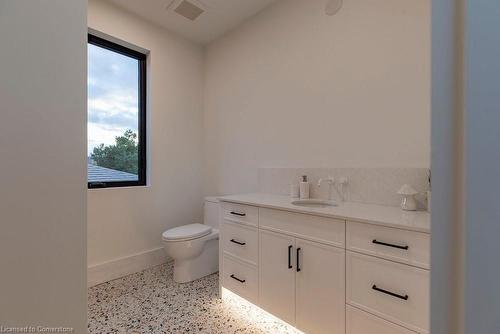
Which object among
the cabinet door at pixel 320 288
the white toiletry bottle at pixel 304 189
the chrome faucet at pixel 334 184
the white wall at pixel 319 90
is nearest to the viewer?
the cabinet door at pixel 320 288

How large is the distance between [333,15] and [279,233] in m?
1.78

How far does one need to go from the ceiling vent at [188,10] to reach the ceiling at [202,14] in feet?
0.10

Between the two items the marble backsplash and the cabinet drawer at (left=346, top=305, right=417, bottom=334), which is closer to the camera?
the cabinet drawer at (left=346, top=305, right=417, bottom=334)

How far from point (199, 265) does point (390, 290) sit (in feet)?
5.69

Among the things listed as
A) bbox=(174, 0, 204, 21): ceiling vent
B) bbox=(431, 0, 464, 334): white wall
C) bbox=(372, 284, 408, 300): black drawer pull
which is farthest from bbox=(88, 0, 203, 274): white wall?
bbox=(431, 0, 464, 334): white wall

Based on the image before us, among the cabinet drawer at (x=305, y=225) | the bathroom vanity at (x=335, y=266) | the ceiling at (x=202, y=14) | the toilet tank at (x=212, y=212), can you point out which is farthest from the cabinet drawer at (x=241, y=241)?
the ceiling at (x=202, y=14)

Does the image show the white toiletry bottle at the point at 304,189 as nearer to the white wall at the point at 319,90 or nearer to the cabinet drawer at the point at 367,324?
the white wall at the point at 319,90

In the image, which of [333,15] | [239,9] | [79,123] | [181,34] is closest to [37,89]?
[79,123]

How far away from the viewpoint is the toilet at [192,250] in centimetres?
219

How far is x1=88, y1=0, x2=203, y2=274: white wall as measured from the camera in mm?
2291

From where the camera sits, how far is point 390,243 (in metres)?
1.15

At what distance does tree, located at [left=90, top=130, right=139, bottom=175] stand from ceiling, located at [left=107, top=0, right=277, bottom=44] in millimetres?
1236

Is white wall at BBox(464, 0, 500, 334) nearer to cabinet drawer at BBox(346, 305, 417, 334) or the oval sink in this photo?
cabinet drawer at BBox(346, 305, 417, 334)

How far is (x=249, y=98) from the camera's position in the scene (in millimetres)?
2547
